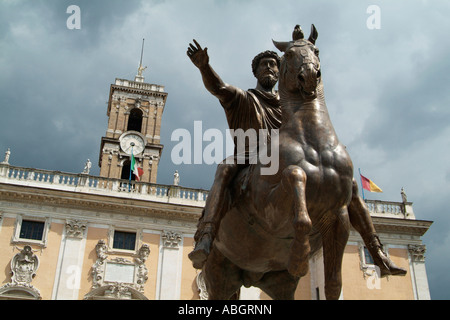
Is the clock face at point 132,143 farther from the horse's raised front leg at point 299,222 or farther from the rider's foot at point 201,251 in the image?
the horse's raised front leg at point 299,222

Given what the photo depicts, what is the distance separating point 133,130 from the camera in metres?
43.6

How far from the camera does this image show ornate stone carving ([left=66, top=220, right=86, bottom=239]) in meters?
27.3

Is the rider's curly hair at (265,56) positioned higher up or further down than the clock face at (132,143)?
further down

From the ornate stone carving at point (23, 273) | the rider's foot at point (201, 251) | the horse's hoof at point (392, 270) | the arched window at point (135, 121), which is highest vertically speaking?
the arched window at point (135, 121)

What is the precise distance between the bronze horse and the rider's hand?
2.80ft

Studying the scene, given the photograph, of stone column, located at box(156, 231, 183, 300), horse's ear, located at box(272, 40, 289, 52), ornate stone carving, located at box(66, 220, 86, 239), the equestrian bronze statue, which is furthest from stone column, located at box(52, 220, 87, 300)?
horse's ear, located at box(272, 40, 289, 52)

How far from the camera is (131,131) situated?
4172cm

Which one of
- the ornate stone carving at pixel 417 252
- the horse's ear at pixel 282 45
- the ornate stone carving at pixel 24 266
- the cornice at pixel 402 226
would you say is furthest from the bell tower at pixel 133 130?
the horse's ear at pixel 282 45

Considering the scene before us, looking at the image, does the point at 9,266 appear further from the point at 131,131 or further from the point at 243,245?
the point at 243,245

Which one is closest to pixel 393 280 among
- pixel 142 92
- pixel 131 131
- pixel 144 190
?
pixel 144 190

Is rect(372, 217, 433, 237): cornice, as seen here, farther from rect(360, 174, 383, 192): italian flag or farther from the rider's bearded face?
the rider's bearded face

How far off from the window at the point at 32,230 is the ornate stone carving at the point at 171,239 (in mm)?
6650

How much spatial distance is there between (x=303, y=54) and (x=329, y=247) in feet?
5.81

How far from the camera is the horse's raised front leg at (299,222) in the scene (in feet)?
12.8
